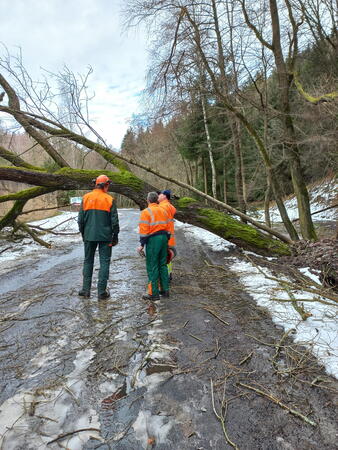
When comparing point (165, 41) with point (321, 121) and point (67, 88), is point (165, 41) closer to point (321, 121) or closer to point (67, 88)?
point (67, 88)

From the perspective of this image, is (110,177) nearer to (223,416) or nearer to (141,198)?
(141,198)

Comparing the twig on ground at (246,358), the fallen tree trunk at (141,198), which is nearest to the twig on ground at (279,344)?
the twig on ground at (246,358)

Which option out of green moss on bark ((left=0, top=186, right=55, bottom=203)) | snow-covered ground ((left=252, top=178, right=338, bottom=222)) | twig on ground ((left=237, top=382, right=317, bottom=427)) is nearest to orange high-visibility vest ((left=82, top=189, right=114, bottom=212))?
twig on ground ((left=237, top=382, right=317, bottom=427))

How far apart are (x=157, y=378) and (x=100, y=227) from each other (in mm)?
2936

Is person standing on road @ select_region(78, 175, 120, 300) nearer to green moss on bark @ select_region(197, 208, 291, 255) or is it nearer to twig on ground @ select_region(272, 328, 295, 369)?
twig on ground @ select_region(272, 328, 295, 369)

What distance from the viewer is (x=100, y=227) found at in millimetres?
5258

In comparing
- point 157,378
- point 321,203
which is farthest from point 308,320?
point 321,203

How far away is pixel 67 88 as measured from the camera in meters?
7.64

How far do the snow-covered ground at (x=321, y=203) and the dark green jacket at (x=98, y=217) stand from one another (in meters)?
15.8

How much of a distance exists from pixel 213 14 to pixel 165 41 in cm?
271

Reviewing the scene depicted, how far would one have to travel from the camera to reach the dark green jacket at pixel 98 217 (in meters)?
5.24

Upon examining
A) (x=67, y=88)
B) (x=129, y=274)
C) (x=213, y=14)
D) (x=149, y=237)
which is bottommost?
(x=129, y=274)

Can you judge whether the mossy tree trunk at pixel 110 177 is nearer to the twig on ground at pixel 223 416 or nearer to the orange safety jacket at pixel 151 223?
the orange safety jacket at pixel 151 223

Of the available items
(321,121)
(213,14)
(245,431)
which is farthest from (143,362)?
(213,14)
